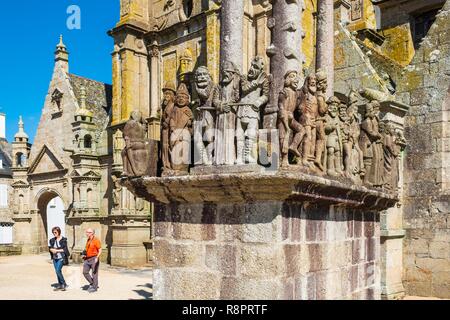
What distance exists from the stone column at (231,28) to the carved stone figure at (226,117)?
70.1 inches

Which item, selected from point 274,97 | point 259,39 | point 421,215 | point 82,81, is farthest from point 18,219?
point 274,97

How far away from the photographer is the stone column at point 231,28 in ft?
21.0

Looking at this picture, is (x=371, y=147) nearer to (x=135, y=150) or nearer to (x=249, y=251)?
Result: (x=249, y=251)

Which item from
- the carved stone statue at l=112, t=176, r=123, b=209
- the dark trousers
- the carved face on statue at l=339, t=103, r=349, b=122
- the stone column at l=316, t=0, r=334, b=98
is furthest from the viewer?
the carved stone statue at l=112, t=176, r=123, b=209

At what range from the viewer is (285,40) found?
624 cm

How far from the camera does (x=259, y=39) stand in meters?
Result: 14.7

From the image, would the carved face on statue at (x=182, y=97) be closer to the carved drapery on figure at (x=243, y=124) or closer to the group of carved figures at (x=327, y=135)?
the carved drapery on figure at (x=243, y=124)

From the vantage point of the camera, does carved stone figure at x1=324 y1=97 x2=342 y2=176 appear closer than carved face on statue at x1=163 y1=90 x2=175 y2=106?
No

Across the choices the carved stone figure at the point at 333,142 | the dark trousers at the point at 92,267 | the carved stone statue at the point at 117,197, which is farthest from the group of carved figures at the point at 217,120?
the carved stone statue at the point at 117,197

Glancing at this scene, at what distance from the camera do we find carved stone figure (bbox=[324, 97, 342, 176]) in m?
5.03

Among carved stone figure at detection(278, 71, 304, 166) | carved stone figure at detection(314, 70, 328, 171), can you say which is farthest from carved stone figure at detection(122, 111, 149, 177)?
carved stone figure at detection(314, 70, 328, 171)

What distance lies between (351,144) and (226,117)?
1870mm

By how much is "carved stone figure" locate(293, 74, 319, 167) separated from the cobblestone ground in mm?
6649

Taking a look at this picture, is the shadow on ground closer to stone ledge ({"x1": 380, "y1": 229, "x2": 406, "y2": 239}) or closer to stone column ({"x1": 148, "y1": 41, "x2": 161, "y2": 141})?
stone ledge ({"x1": 380, "y1": 229, "x2": 406, "y2": 239})
